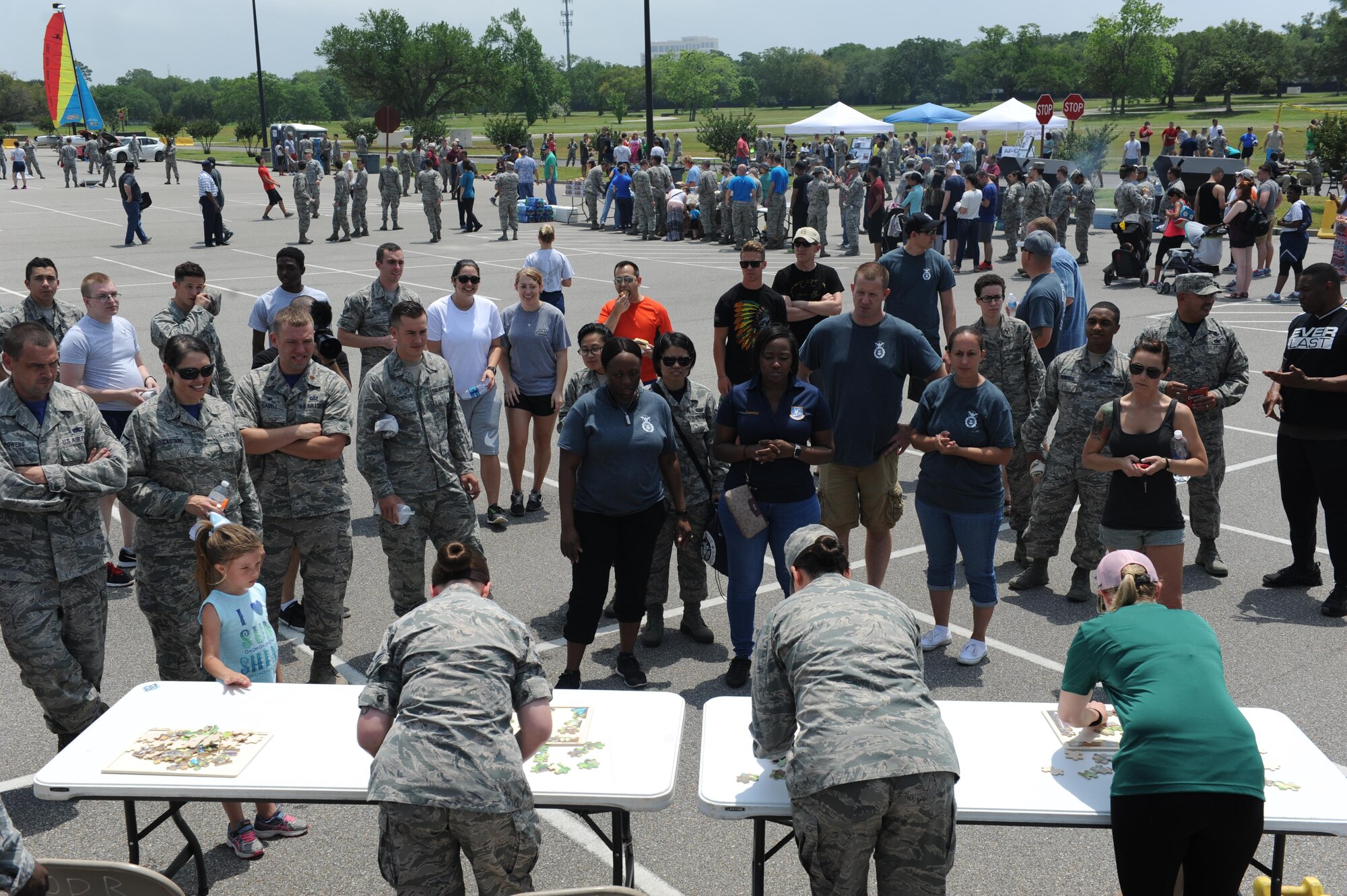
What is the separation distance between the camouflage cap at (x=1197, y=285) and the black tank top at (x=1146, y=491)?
149 cm

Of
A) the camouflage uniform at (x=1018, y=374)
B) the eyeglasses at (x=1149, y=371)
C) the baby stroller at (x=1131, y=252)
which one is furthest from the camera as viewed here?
the baby stroller at (x=1131, y=252)

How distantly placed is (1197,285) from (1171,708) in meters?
4.81

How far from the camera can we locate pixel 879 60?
154625 millimetres

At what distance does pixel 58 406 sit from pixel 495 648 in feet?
9.60

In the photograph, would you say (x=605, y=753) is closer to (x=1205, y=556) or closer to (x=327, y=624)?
(x=327, y=624)

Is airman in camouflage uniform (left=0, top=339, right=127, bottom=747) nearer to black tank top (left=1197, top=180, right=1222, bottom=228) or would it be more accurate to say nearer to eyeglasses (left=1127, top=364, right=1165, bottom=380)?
eyeglasses (left=1127, top=364, right=1165, bottom=380)

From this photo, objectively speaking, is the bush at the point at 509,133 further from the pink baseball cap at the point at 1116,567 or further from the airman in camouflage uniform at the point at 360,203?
the pink baseball cap at the point at 1116,567

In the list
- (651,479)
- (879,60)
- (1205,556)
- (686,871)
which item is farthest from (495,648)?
(879,60)

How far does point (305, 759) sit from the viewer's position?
413cm

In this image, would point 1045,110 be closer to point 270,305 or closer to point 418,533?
point 270,305

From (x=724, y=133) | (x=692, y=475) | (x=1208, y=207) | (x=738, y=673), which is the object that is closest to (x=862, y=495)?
(x=692, y=475)

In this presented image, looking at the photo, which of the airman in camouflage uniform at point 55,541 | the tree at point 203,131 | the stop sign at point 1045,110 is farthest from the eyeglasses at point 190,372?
the tree at point 203,131

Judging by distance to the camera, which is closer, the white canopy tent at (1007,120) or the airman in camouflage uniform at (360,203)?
the airman in camouflage uniform at (360,203)

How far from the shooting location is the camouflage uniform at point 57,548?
5.15 meters
